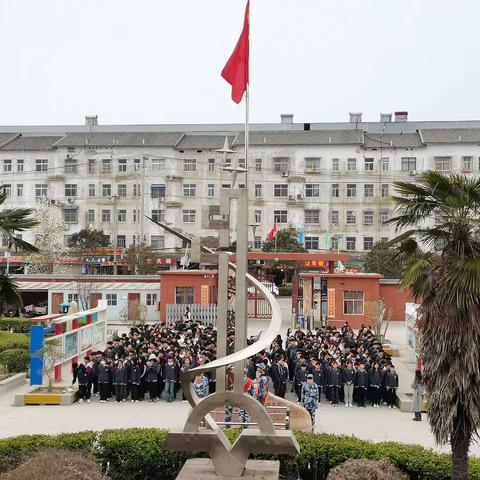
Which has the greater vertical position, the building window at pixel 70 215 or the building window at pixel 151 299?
the building window at pixel 70 215

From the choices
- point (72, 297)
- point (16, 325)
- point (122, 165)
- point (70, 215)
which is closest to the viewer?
point (16, 325)

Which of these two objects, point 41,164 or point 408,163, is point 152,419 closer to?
point 408,163

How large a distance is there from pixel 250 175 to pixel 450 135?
12.8m

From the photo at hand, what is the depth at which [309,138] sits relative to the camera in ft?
154

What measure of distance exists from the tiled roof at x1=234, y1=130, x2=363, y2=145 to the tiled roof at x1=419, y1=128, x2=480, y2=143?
4.13 m

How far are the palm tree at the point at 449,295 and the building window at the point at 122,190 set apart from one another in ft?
→ 132

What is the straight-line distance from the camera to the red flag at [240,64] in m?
9.69

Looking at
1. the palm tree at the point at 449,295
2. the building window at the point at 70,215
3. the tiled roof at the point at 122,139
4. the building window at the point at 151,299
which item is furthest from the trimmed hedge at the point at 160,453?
the building window at the point at 70,215

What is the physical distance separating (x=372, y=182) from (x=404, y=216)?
38001 mm

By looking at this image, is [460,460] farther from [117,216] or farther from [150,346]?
[117,216]

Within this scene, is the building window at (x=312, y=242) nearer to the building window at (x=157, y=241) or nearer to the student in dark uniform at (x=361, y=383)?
the building window at (x=157, y=241)

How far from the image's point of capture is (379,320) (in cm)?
2488

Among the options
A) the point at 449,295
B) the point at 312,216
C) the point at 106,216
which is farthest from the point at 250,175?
the point at 449,295

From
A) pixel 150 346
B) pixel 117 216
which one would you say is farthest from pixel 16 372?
pixel 117 216
